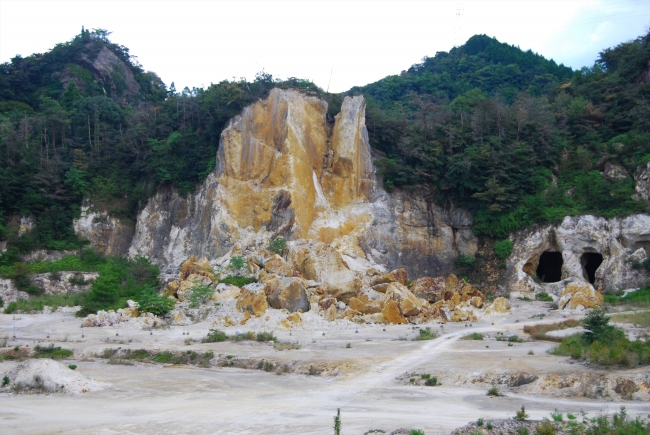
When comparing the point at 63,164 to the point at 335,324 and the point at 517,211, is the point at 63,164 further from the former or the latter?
the point at 517,211

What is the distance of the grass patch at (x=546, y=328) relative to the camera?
20.2m

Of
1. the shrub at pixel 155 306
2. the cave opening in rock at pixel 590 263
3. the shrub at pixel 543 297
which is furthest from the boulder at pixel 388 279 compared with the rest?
the cave opening in rock at pixel 590 263

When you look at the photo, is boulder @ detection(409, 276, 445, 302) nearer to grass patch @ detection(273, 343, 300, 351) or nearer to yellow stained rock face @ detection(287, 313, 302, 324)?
yellow stained rock face @ detection(287, 313, 302, 324)

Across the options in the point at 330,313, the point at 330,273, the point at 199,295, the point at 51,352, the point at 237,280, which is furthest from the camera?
the point at 237,280

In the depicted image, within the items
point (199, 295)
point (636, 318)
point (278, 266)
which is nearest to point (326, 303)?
point (278, 266)

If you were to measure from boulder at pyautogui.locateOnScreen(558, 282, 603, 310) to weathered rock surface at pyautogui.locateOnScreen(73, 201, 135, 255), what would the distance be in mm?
26857

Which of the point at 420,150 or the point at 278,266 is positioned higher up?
the point at 420,150

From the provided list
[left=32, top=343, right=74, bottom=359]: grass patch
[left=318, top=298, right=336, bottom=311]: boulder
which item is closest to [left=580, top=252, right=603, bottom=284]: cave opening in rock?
[left=318, top=298, right=336, bottom=311]: boulder

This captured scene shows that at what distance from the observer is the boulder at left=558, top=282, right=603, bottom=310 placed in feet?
89.3

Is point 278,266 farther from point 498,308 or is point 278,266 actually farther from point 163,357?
point 163,357

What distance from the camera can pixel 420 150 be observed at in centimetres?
3759

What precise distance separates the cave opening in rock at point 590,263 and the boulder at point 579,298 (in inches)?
250

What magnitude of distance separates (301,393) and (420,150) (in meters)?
26.0

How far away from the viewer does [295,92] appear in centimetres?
3778
